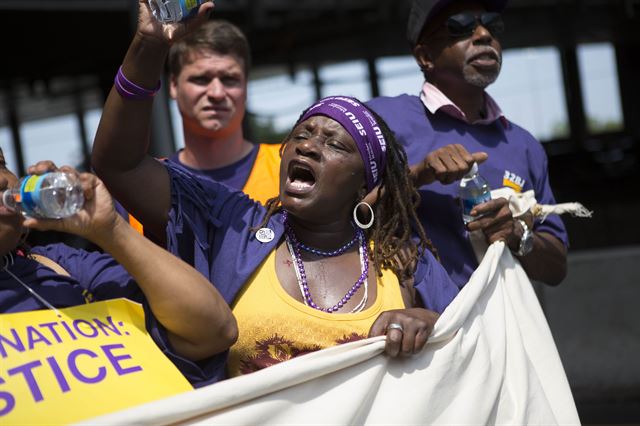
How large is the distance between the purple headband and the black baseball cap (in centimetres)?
76

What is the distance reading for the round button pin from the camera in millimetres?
2781

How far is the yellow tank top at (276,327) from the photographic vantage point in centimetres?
263

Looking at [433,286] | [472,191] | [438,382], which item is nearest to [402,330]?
[438,382]

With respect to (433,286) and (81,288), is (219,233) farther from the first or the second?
(433,286)

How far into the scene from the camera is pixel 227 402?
2.24m

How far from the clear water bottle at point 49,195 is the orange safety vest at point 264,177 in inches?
60.6

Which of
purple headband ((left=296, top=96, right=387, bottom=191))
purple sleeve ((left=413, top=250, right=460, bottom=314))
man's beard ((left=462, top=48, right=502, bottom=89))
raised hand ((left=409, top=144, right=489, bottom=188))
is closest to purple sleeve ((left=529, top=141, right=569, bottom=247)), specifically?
man's beard ((left=462, top=48, right=502, bottom=89))

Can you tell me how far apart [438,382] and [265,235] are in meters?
0.65

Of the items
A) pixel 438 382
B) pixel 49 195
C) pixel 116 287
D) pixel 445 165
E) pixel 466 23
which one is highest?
pixel 466 23

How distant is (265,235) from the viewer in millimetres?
2801

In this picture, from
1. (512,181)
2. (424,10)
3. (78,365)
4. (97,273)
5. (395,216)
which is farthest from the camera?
(424,10)

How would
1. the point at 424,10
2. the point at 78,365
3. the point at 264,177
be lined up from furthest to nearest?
the point at 264,177, the point at 424,10, the point at 78,365

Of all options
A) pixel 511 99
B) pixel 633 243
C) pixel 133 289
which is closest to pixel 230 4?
pixel 511 99

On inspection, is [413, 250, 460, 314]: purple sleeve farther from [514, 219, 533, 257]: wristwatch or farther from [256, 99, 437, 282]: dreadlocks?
[514, 219, 533, 257]: wristwatch
